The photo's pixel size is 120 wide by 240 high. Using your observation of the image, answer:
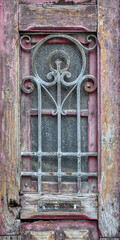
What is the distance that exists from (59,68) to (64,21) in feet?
1.03

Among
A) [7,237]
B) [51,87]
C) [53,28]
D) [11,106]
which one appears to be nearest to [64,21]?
[53,28]

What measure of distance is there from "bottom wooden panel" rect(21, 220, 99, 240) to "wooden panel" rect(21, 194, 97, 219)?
0.17 feet

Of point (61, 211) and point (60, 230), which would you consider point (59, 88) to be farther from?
point (60, 230)

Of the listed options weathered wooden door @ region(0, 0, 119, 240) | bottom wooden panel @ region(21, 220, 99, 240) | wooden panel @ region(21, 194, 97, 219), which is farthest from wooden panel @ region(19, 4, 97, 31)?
bottom wooden panel @ region(21, 220, 99, 240)

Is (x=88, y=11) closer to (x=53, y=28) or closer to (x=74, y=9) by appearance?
(x=74, y=9)

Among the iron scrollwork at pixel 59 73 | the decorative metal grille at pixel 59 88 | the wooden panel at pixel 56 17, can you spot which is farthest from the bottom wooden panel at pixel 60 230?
the wooden panel at pixel 56 17

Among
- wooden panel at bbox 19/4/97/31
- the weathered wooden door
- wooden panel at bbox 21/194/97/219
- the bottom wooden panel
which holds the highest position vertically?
wooden panel at bbox 19/4/97/31

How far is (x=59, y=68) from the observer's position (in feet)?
5.51

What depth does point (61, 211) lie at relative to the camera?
164 centimetres

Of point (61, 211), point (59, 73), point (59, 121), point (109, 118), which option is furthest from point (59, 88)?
point (61, 211)

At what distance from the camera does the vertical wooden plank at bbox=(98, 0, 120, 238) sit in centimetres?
163

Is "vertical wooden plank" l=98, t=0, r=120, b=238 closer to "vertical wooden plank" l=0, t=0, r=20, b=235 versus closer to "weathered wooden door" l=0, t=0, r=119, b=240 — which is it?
"weathered wooden door" l=0, t=0, r=119, b=240

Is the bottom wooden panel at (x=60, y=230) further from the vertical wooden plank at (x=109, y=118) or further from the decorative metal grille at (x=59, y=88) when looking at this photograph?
the decorative metal grille at (x=59, y=88)

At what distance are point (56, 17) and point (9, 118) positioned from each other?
2.47ft
